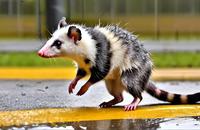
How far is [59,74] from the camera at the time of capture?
10969 millimetres

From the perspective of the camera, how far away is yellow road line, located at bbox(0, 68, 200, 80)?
1070 centimetres

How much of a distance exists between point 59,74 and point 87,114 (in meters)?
4.91

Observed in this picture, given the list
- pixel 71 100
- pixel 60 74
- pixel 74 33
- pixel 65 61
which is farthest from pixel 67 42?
pixel 65 61

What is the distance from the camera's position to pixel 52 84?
988cm

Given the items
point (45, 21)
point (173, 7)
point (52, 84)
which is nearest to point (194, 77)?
point (52, 84)

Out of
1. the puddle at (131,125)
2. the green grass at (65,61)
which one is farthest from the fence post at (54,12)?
the puddle at (131,125)

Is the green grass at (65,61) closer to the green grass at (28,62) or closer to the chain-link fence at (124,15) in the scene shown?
the green grass at (28,62)

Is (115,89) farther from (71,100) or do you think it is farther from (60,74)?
(60,74)

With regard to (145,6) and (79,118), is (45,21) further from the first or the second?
(79,118)

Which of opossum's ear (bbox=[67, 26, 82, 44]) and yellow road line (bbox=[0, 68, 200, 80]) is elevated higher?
opossum's ear (bbox=[67, 26, 82, 44])

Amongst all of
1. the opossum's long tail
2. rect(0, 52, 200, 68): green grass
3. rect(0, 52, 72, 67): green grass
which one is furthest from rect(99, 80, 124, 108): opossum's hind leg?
rect(0, 52, 72, 67): green grass

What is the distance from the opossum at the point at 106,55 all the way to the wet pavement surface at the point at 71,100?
18.6 inches

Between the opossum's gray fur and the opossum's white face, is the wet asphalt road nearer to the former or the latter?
the opossum's gray fur

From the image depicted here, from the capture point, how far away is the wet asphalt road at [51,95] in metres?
7.30
